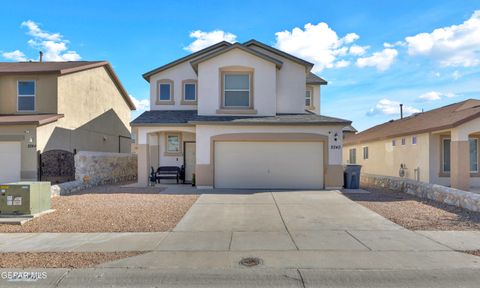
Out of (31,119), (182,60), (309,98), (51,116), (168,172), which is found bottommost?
(168,172)

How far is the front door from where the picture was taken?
18.2 m

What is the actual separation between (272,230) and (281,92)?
1096cm

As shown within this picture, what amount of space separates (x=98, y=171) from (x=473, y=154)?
19.3 metres

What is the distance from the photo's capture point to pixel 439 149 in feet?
51.9

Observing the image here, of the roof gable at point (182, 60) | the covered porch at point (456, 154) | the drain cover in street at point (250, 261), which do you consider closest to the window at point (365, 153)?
the covered porch at point (456, 154)

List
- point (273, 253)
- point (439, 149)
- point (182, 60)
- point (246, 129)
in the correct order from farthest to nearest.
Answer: point (182, 60), point (439, 149), point (246, 129), point (273, 253)

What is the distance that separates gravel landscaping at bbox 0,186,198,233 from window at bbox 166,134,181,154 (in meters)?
4.90

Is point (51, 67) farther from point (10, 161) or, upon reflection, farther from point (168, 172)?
point (168, 172)

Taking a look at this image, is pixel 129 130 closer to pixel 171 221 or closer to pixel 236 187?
pixel 236 187

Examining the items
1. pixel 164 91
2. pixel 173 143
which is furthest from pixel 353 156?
pixel 164 91

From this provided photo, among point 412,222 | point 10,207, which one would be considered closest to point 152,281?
point 10,207

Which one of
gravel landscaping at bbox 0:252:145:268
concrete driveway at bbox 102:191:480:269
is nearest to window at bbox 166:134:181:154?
concrete driveway at bbox 102:191:480:269

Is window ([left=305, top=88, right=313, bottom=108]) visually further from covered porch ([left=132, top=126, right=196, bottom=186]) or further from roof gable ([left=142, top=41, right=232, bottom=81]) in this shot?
covered porch ([left=132, top=126, right=196, bottom=186])

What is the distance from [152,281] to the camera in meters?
5.08
